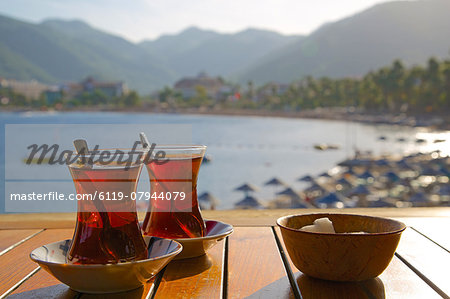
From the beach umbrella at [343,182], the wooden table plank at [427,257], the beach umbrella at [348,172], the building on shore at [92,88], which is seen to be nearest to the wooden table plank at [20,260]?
the wooden table plank at [427,257]

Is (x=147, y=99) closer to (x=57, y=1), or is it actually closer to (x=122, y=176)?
(x=57, y=1)

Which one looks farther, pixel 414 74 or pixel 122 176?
pixel 414 74

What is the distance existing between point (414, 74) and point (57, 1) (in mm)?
64256

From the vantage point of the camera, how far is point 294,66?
64500 millimetres

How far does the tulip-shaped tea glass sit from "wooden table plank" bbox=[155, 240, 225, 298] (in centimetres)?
5

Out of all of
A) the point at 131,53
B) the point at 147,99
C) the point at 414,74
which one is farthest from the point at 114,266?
the point at 131,53

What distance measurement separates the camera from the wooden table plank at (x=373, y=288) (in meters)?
0.44

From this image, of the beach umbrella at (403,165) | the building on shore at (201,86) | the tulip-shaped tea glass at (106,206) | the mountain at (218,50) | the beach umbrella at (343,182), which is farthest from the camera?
the mountain at (218,50)

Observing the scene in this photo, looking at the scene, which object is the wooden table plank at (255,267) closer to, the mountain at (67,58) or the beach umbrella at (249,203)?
the beach umbrella at (249,203)

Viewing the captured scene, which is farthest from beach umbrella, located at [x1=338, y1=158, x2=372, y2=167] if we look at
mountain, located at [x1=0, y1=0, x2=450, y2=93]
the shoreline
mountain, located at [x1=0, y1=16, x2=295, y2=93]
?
mountain, located at [x1=0, y1=16, x2=295, y2=93]

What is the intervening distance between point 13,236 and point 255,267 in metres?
0.41

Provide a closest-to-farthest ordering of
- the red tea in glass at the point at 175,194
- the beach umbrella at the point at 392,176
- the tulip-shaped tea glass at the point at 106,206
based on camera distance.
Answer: the tulip-shaped tea glass at the point at 106,206 < the red tea in glass at the point at 175,194 < the beach umbrella at the point at 392,176

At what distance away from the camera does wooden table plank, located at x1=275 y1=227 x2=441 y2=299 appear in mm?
438

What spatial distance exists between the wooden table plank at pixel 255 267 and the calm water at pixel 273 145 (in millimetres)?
10899
